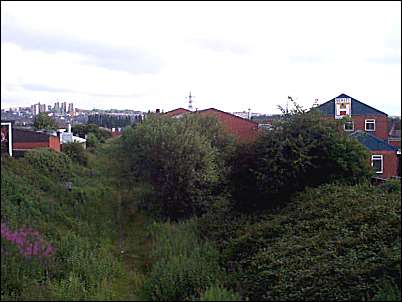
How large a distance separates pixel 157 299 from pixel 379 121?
1753 cm

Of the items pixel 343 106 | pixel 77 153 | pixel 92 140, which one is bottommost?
pixel 77 153

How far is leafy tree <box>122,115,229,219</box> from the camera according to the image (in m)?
17.7

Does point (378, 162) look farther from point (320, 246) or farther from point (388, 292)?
point (388, 292)

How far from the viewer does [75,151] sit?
19500mm

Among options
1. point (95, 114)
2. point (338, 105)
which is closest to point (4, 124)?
point (338, 105)

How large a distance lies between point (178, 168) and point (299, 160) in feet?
14.5

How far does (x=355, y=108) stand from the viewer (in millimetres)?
19844

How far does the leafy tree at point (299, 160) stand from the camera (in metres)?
15.4

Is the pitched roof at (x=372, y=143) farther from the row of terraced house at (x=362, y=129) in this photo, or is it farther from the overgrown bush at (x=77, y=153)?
the overgrown bush at (x=77, y=153)

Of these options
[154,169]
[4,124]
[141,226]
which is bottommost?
[141,226]

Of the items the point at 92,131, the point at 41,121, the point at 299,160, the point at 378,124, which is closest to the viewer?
the point at 299,160

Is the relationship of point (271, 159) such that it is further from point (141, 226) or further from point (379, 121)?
point (379, 121)

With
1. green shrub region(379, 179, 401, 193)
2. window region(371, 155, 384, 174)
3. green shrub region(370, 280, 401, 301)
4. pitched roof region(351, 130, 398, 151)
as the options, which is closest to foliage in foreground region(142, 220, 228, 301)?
green shrub region(370, 280, 401, 301)

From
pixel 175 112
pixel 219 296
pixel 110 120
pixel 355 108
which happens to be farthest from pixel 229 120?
pixel 219 296
